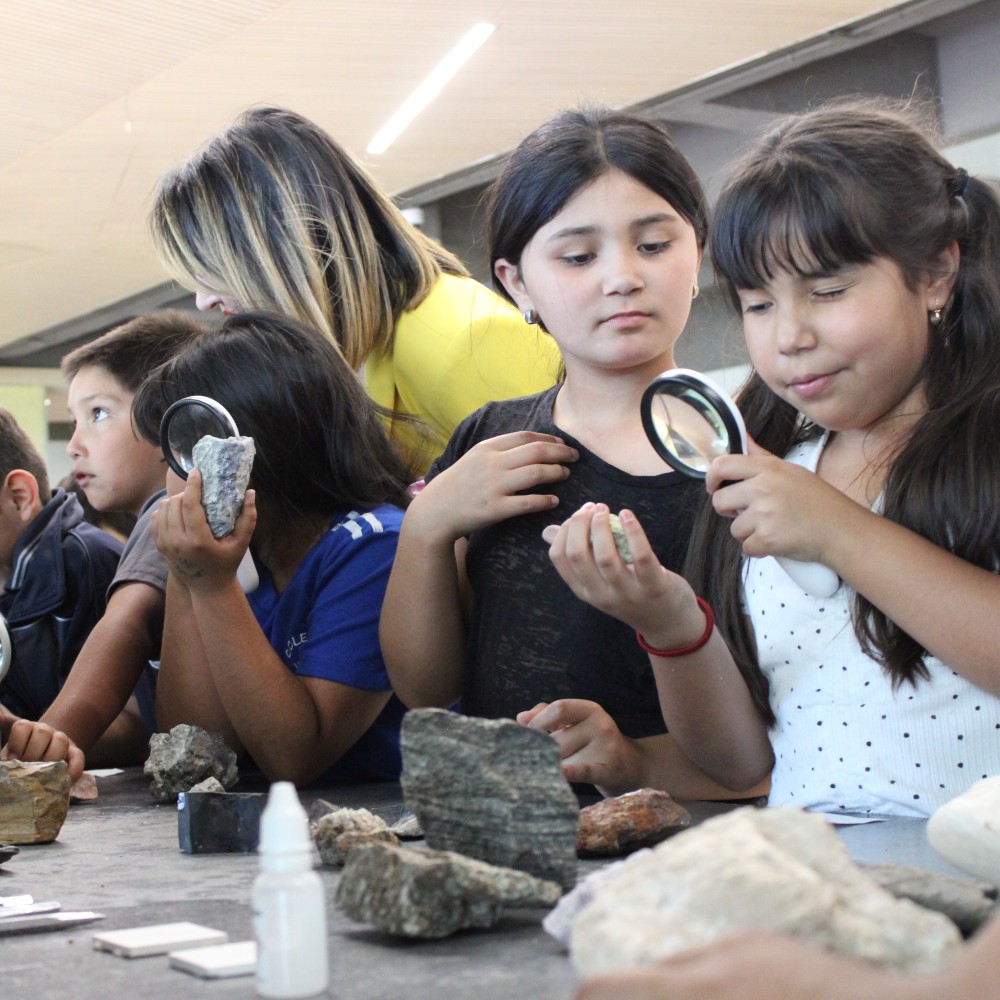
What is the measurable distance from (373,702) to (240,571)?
0.99 ft

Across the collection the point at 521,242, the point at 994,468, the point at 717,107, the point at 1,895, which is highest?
the point at 717,107

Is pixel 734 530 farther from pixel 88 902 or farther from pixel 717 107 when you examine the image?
pixel 717 107

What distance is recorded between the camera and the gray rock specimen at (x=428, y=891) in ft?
2.75

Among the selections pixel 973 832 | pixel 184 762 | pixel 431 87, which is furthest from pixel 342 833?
pixel 431 87

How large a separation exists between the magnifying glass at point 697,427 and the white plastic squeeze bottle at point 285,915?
Result: 71 centimetres

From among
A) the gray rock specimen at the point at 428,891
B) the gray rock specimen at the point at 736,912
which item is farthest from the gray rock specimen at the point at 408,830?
the gray rock specimen at the point at 736,912

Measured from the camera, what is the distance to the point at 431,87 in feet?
23.4

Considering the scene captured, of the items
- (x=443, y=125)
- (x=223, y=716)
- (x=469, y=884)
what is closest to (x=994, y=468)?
(x=469, y=884)

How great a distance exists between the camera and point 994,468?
1.33 m

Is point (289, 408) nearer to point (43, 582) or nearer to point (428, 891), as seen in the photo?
point (43, 582)

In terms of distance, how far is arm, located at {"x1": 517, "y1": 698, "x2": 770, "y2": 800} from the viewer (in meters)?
1.46

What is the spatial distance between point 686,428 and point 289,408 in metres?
0.84

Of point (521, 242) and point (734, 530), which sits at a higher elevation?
point (521, 242)

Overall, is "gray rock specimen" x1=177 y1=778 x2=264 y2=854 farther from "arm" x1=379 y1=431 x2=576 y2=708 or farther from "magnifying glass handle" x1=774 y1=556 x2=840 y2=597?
"magnifying glass handle" x1=774 y1=556 x2=840 y2=597
